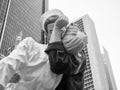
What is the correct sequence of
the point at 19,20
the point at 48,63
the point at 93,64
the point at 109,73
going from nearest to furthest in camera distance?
the point at 48,63, the point at 19,20, the point at 93,64, the point at 109,73

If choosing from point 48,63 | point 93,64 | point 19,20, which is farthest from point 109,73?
point 48,63

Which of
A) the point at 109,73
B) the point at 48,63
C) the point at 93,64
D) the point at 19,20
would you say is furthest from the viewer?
the point at 109,73

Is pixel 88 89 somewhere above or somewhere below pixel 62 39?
below

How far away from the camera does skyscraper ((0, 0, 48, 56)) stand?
41.9m

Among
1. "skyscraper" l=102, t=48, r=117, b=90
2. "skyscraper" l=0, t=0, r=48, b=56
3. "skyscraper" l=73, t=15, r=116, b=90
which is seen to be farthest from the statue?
"skyscraper" l=102, t=48, r=117, b=90

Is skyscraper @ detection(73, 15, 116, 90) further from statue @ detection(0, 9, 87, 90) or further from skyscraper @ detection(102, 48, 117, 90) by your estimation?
statue @ detection(0, 9, 87, 90)

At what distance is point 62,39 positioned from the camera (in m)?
1.29

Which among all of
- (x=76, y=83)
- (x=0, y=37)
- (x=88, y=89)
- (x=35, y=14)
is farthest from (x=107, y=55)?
(x=76, y=83)

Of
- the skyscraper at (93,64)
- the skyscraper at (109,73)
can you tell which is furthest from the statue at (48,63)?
the skyscraper at (109,73)

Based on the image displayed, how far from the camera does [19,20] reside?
166 ft

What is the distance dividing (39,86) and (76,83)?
296 mm

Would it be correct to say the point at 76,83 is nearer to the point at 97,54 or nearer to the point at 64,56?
the point at 64,56

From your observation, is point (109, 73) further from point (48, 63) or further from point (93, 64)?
point (48, 63)

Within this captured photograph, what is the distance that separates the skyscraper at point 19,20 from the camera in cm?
4191
